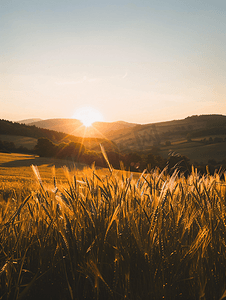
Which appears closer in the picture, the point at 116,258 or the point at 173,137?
the point at 116,258

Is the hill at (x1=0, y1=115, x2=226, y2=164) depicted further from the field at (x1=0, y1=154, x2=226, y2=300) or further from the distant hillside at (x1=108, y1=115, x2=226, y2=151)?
the field at (x1=0, y1=154, x2=226, y2=300)

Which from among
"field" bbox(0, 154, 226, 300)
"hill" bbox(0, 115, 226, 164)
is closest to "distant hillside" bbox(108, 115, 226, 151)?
"hill" bbox(0, 115, 226, 164)

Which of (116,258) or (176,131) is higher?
(176,131)

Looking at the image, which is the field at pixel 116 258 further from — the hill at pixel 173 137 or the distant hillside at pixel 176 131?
the distant hillside at pixel 176 131

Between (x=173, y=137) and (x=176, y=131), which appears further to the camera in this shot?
(x=176, y=131)

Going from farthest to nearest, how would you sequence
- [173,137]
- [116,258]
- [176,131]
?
[176,131] → [173,137] → [116,258]

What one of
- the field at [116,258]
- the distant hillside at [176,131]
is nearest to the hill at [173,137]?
the distant hillside at [176,131]

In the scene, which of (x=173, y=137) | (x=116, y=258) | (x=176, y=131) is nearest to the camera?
(x=116, y=258)

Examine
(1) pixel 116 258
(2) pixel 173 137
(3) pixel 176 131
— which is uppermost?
(3) pixel 176 131

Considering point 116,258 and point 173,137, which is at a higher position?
point 173,137

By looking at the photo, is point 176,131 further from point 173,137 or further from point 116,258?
point 116,258

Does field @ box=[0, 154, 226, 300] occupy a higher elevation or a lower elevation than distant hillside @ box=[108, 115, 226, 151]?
lower

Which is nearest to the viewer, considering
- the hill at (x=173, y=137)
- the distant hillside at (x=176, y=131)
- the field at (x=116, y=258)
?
the field at (x=116, y=258)

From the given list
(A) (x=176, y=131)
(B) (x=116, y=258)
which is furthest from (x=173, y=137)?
(B) (x=116, y=258)
